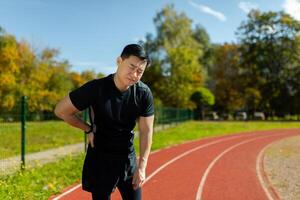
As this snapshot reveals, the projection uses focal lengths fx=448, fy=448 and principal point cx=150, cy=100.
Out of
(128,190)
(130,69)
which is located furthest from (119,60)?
(128,190)

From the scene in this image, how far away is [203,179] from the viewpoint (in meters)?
10.6

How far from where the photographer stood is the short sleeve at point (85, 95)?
312cm

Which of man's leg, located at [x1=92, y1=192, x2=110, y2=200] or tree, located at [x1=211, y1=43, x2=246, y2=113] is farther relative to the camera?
tree, located at [x1=211, y1=43, x2=246, y2=113]

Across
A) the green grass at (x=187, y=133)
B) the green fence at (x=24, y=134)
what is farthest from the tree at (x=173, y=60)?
the green fence at (x=24, y=134)

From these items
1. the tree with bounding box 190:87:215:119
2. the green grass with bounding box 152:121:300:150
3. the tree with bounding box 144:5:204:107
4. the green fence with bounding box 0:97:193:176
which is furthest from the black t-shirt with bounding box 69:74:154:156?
the tree with bounding box 190:87:215:119

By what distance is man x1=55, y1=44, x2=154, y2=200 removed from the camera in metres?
3.11

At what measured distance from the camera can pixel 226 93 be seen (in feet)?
218

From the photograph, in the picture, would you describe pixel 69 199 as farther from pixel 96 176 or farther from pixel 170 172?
pixel 96 176

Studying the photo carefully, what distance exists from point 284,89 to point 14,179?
57059 millimetres

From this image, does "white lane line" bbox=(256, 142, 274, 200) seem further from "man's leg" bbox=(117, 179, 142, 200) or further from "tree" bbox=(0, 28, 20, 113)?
"tree" bbox=(0, 28, 20, 113)

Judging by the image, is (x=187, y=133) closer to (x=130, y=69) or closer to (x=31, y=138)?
(x=31, y=138)

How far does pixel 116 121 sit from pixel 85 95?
0.28 meters

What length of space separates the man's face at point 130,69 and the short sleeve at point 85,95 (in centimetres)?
21

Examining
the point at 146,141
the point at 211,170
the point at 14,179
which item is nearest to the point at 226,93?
the point at 211,170
